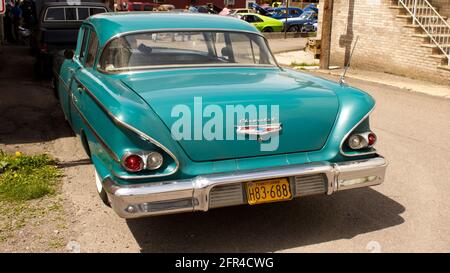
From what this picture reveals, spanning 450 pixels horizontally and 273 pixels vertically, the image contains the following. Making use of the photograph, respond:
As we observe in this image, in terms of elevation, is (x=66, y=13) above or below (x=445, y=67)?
above

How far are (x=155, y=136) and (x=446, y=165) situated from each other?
386 cm

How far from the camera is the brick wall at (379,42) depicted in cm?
1273

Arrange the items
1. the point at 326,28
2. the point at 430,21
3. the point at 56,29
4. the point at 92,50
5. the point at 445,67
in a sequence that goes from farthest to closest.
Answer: the point at 326,28
the point at 430,21
the point at 445,67
the point at 56,29
the point at 92,50

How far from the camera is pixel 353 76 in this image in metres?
13.3

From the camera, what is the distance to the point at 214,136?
3.47 metres

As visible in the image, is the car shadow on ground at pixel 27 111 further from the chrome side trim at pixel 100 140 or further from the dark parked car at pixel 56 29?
the chrome side trim at pixel 100 140

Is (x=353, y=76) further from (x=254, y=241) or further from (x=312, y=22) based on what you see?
(x=312, y=22)

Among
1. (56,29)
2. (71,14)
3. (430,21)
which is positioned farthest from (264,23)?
(56,29)

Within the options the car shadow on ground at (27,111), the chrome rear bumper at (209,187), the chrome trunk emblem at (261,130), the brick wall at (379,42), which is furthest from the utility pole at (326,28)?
the chrome trunk emblem at (261,130)

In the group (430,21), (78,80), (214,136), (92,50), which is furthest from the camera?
(430,21)

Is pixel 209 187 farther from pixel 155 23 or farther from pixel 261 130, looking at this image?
pixel 155 23

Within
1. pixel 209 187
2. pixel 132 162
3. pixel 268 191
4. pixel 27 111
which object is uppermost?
pixel 132 162

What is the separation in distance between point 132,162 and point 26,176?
7.88 ft

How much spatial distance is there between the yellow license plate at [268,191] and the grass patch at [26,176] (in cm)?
224
